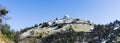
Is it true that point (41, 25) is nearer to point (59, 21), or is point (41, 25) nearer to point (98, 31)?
point (59, 21)

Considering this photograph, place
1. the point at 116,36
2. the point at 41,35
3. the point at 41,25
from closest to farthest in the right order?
the point at 116,36
the point at 41,35
the point at 41,25

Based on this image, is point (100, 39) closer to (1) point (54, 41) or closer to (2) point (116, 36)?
(2) point (116, 36)

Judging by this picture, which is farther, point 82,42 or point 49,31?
point 49,31

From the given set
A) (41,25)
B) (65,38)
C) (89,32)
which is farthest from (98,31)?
(41,25)

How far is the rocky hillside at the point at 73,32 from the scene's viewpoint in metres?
124

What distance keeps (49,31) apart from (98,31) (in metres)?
15.5

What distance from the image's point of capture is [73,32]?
128m

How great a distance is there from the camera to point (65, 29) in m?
133

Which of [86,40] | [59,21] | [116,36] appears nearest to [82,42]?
[86,40]

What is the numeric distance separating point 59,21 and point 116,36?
2711cm

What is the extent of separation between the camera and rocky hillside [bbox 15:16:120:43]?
124m

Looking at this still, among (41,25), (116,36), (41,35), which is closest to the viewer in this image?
(116,36)

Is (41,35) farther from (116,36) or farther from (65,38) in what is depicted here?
(116,36)

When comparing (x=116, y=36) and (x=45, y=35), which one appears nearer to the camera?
(x=116, y=36)
